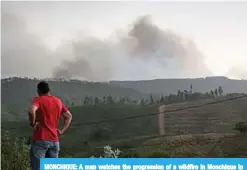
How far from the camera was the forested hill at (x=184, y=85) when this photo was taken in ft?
16.9

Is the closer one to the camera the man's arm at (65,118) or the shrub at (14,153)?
the man's arm at (65,118)

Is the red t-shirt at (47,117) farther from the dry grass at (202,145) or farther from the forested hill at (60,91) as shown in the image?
the dry grass at (202,145)

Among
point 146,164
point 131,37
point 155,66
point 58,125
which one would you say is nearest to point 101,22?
point 131,37

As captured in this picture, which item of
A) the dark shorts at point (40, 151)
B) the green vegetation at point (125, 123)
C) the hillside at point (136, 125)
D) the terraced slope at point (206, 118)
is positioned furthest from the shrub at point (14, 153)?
the terraced slope at point (206, 118)

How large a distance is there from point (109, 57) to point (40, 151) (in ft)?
3.99

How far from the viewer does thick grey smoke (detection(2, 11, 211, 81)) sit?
517 cm

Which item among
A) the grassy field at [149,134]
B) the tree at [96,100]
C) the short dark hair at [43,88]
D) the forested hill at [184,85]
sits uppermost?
the forested hill at [184,85]

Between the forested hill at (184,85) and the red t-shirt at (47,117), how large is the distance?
880 mm

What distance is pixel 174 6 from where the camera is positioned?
5008 millimetres

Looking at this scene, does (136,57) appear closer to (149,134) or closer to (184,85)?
(184,85)

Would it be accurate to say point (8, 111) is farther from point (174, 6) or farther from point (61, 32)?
point (174, 6)

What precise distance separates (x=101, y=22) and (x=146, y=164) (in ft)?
4.56

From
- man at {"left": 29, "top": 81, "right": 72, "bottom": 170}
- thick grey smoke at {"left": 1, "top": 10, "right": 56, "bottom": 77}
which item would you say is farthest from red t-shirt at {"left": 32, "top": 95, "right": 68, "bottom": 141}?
thick grey smoke at {"left": 1, "top": 10, "right": 56, "bottom": 77}

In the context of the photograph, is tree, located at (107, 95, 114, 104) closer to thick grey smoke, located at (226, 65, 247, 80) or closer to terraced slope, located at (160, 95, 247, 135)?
terraced slope, located at (160, 95, 247, 135)
